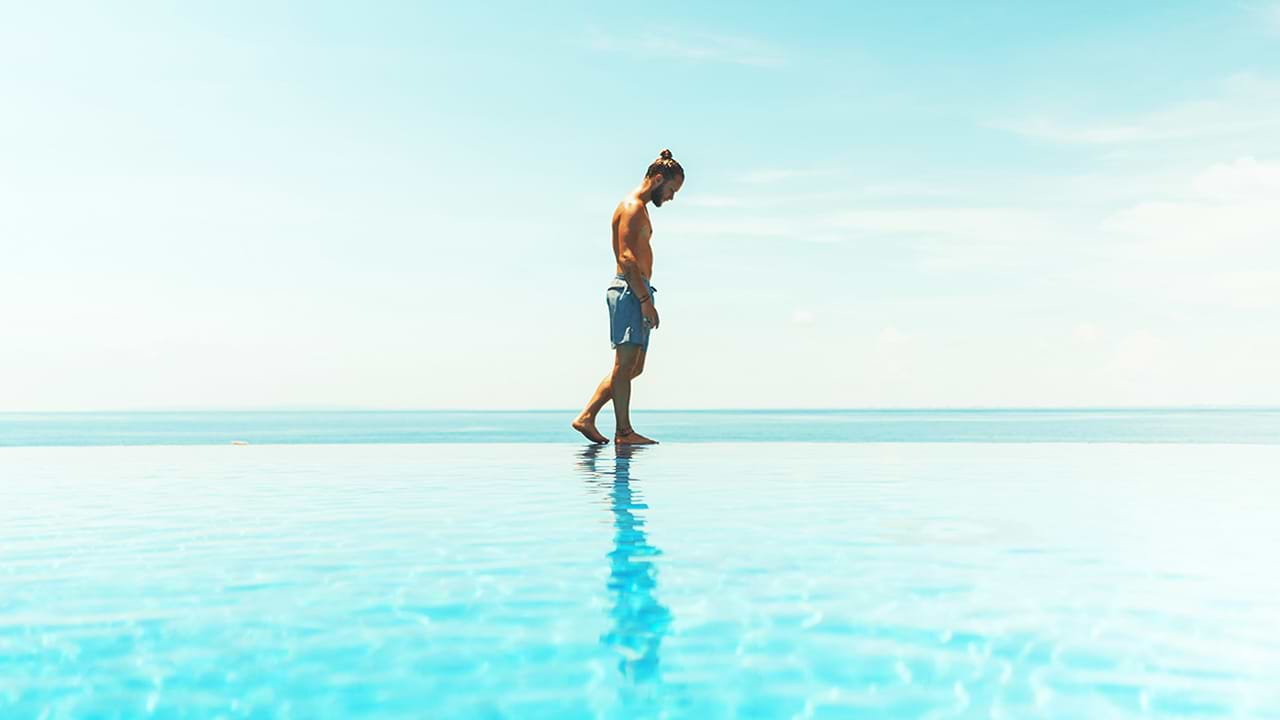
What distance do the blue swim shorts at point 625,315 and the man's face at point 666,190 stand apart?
110cm

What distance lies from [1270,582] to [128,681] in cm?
438

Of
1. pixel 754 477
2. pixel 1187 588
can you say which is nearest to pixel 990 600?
pixel 1187 588

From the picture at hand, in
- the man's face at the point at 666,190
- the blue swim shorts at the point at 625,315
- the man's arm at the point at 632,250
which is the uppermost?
the man's face at the point at 666,190

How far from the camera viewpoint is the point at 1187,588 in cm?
394

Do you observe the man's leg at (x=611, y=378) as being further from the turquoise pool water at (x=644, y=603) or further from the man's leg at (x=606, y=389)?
the turquoise pool water at (x=644, y=603)

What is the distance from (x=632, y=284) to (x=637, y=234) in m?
0.63

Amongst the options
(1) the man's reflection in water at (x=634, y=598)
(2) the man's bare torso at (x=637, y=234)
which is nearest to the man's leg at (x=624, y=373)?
(2) the man's bare torso at (x=637, y=234)

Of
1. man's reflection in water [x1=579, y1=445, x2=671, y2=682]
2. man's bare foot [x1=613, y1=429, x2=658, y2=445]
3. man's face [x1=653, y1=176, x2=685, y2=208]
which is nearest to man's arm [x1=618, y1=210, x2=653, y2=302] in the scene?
man's face [x1=653, y1=176, x2=685, y2=208]

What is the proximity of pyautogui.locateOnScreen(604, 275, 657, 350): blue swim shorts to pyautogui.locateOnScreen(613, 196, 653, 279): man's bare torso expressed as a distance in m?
0.19

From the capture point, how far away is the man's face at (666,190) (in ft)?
40.0

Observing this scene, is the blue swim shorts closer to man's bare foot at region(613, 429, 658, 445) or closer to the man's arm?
the man's arm

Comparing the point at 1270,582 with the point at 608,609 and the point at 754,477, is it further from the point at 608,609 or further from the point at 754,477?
the point at 754,477

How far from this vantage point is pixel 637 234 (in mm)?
11867

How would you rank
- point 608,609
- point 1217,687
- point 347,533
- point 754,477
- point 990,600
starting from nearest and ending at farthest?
point 1217,687 < point 608,609 < point 990,600 < point 347,533 < point 754,477
